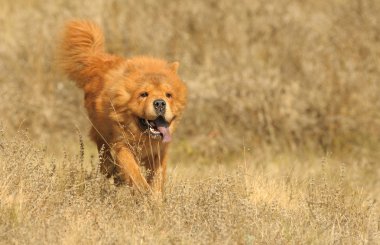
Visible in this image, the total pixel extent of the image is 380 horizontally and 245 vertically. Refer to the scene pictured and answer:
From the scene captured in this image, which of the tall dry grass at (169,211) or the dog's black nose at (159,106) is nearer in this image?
the tall dry grass at (169,211)

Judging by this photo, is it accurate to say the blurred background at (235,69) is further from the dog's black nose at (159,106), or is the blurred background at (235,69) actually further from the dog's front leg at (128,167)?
the dog's black nose at (159,106)

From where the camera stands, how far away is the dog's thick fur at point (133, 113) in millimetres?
7105

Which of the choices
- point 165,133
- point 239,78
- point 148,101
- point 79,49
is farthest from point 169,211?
point 239,78

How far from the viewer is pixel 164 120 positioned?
720 cm

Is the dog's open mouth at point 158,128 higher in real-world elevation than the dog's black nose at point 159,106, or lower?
lower

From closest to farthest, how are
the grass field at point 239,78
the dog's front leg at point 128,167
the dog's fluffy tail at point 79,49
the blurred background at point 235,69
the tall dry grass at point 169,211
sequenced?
the tall dry grass at point 169,211 → the dog's front leg at point 128,167 → the dog's fluffy tail at point 79,49 → the grass field at point 239,78 → the blurred background at point 235,69

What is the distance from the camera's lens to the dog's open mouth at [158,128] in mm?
7145

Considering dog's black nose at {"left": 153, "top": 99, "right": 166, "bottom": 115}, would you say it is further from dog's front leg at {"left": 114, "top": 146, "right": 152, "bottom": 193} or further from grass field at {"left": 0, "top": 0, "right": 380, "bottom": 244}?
grass field at {"left": 0, "top": 0, "right": 380, "bottom": 244}

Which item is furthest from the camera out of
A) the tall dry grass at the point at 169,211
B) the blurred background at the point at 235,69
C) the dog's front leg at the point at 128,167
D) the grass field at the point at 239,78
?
the blurred background at the point at 235,69

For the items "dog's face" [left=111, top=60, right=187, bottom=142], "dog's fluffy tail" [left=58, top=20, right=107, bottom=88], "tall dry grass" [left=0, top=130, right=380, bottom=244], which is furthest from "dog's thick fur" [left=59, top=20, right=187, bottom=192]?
"dog's fluffy tail" [left=58, top=20, right=107, bottom=88]

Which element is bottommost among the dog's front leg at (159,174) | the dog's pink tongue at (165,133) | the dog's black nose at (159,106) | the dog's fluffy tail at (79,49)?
the dog's front leg at (159,174)

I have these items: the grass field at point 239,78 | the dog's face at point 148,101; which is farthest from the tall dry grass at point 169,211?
the grass field at point 239,78

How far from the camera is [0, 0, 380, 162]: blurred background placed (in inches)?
496

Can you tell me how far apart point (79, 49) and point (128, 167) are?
201 centimetres
